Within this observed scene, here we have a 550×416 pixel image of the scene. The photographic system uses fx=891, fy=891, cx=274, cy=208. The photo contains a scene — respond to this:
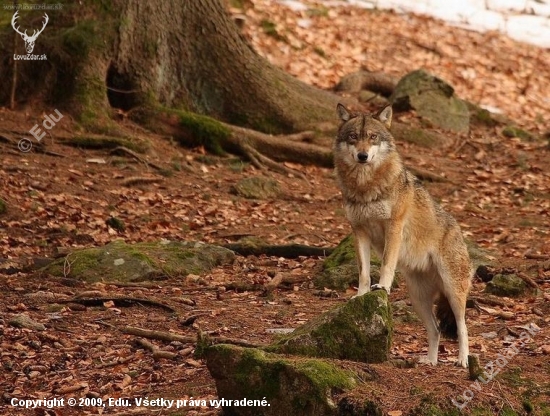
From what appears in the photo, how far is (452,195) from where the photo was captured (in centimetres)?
1579

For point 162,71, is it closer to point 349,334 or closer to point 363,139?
point 363,139

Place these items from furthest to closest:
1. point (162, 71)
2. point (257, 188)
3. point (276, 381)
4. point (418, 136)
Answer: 1. point (418, 136)
2. point (162, 71)
3. point (257, 188)
4. point (276, 381)

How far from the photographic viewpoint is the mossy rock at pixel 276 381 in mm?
6266

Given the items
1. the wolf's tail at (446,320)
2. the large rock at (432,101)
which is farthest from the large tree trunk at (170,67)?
the wolf's tail at (446,320)

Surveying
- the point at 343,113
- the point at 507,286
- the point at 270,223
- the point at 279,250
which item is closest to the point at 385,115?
the point at 343,113

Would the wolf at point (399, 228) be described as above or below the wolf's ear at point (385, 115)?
below

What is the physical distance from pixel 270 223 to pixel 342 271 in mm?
3131

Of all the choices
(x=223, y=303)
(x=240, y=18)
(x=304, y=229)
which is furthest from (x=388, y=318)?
(x=240, y=18)

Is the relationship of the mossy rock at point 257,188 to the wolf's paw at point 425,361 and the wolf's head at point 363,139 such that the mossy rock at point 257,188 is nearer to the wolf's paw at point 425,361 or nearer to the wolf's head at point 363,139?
the wolf's head at point 363,139

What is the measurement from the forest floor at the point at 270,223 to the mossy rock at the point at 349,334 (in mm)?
281

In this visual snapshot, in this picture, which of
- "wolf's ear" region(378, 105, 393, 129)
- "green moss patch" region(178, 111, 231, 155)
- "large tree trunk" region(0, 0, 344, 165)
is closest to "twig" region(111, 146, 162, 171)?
"large tree trunk" region(0, 0, 344, 165)

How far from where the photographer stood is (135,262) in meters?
10.8

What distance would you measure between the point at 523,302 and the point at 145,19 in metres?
9.10

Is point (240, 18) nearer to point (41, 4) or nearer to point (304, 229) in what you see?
point (41, 4)
